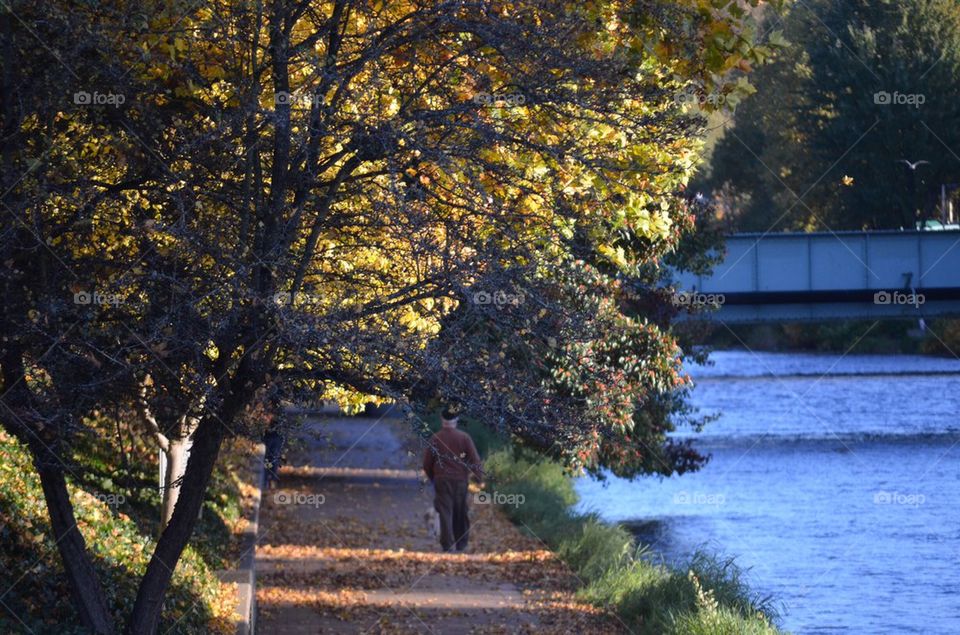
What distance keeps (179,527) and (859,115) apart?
41.5 metres

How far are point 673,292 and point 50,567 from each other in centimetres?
1056

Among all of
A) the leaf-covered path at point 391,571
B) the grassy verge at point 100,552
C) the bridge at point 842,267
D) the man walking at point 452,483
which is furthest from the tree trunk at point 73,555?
the bridge at point 842,267

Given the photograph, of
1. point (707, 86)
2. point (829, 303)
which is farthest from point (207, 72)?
point (829, 303)

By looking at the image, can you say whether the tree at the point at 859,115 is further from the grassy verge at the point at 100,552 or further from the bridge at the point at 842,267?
the grassy verge at the point at 100,552

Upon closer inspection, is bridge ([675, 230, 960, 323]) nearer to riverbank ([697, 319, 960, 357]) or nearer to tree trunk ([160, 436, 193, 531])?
riverbank ([697, 319, 960, 357])

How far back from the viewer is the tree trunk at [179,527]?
819 centimetres

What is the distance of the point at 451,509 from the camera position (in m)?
15.3

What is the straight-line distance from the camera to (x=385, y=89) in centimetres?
834

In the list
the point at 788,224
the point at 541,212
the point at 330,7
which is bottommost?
the point at 541,212

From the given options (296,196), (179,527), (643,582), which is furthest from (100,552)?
(643,582)

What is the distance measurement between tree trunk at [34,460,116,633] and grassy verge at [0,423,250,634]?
5.8 inches

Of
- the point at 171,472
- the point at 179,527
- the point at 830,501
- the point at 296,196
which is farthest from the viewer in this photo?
the point at 830,501

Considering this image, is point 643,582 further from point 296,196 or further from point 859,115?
point 859,115

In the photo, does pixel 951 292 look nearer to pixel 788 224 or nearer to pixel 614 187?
pixel 788 224
